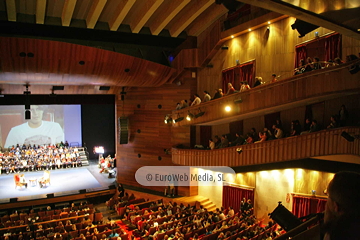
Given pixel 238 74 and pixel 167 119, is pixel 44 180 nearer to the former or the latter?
pixel 167 119

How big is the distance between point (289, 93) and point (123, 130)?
32.6 ft

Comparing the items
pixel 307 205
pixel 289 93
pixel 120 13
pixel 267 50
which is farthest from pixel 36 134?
pixel 307 205

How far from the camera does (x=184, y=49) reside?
14.9 metres

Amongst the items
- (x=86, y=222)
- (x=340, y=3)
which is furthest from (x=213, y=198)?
(x=340, y=3)

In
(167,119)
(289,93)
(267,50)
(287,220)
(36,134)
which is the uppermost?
(267,50)

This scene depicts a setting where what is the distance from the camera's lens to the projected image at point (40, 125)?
18.3m

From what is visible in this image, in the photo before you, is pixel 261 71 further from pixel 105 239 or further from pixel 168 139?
pixel 105 239

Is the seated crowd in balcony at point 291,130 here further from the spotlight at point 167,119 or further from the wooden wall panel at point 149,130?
the wooden wall panel at point 149,130

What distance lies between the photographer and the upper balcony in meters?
7.79

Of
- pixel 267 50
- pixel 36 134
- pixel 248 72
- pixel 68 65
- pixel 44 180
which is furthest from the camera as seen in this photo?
pixel 36 134

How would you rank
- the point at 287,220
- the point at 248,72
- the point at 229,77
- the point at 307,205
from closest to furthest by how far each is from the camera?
1. the point at 287,220
2. the point at 307,205
3. the point at 248,72
4. the point at 229,77

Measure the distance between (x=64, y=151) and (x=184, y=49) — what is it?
36.1 feet

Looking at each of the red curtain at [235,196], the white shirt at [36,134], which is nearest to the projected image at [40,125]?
the white shirt at [36,134]

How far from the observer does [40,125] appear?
19.3m
